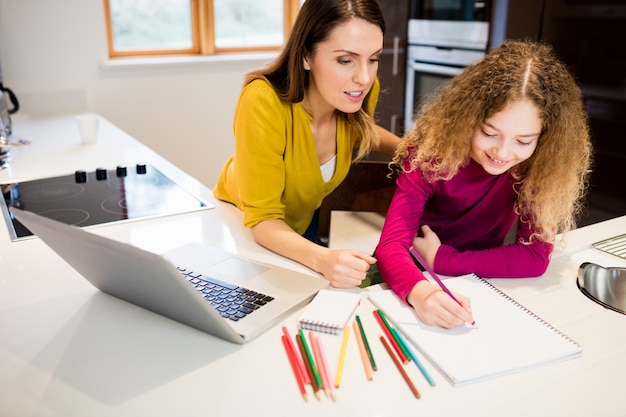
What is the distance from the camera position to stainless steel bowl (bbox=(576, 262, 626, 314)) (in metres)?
1.03

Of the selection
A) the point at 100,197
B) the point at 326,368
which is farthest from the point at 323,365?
the point at 100,197

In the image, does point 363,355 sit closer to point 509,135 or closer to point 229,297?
point 229,297

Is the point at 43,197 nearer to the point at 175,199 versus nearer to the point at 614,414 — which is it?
the point at 175,199

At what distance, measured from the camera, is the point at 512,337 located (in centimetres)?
84

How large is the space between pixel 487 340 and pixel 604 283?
38 centimetres

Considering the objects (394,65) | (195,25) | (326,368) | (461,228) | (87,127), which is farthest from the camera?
(195,25)

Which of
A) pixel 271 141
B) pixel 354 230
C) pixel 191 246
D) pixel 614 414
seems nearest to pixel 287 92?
pixel 271 141

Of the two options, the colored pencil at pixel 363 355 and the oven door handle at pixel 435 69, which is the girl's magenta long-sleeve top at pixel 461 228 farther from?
the oven door handle at pixel 435 69

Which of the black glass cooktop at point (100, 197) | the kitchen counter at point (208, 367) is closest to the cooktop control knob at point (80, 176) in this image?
the black glass cooktop at point (100, 197)

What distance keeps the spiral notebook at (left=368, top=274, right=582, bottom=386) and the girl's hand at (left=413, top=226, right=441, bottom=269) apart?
0.14 meters

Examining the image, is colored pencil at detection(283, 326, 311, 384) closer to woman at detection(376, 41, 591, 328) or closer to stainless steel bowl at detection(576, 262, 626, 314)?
woman at detection(376, 41, 591, 328)

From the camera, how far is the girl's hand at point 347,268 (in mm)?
987

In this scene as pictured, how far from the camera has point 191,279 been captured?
100cm

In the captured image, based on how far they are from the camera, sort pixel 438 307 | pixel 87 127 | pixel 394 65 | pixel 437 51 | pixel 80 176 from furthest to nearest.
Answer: pixel 394 65 < pixel 437 51 < pixel 87 127 < pixel 80 176 < pixel 438 307
